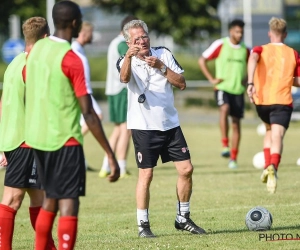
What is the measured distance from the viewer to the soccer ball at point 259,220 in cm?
866

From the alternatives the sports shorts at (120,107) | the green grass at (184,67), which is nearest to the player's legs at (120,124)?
the sports shorts at (120,107)

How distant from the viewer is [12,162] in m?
7.57

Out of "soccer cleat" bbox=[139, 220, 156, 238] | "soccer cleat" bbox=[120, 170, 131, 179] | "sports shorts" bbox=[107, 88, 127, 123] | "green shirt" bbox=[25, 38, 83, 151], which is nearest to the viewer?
"green shirt" bbox=[25, 38, 83, 151]

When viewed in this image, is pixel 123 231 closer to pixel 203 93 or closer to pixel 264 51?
pixel 264 51

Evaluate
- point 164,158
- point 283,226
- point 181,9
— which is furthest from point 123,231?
point 181,9

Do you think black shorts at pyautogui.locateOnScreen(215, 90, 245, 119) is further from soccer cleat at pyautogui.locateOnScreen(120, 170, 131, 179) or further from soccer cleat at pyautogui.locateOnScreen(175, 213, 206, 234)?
soccer cleat at pyautogui.locateOnScreen(175, 213, 206, 234)

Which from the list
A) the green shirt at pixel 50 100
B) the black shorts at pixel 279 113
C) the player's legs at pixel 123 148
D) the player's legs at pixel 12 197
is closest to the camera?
the green shirt at pixel 50 100

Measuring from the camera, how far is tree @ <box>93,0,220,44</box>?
41000 millimetres

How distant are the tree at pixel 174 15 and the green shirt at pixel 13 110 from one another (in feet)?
109

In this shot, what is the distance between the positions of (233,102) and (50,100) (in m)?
9.96

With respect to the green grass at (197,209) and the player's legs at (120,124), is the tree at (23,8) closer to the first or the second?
the green grass at (197,209)

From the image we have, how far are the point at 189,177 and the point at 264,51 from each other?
3798mm

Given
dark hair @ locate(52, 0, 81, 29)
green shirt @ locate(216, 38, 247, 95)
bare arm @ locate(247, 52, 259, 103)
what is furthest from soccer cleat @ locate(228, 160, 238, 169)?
dark hair @ locate(52, 0, 81, 29)

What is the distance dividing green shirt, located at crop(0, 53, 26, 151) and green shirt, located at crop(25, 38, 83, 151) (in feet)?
2.64
